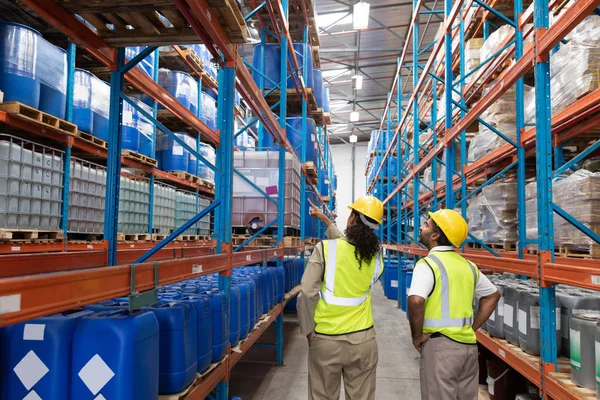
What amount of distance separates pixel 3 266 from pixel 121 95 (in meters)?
1.47

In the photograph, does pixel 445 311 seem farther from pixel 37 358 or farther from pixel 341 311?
pixel 37 358

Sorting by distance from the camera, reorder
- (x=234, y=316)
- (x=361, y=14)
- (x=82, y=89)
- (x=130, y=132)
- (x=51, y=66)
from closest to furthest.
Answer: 1. (x=234, y=316)
2. (x=51, y=66)
3. (x=82, y=89)
4. (x=130, y=132)
5. (x=361, y=14)

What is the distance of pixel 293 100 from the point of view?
9312 millimetres

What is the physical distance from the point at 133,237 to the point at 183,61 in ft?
13.0

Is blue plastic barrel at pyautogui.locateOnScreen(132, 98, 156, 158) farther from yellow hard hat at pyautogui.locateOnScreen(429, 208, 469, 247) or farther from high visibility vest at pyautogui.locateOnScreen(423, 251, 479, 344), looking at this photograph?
high visibility vest at pyautogui.locateOnScreen(423, 251, 479, 344)

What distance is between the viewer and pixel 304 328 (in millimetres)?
3205

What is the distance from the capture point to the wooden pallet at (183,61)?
8838 mm

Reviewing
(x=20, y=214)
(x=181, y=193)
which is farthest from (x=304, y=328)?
(x=181, y=193)

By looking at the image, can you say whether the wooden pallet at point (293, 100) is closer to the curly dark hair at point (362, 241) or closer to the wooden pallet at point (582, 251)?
the curly dark hair at point (362, 241)

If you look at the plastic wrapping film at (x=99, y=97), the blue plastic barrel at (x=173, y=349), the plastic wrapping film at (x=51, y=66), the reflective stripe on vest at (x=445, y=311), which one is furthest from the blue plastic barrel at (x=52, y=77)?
the reflective stripe on vest at (x=445, y=311)

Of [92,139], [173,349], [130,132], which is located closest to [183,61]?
[130,132]

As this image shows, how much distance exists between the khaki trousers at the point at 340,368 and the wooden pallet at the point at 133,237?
14.8ft

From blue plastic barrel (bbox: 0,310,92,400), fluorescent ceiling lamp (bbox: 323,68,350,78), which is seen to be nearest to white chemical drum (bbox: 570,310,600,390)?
blue plastic barrel (bbox: 0,310,92,400)

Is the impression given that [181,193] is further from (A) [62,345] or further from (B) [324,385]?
(A) [62,345]
